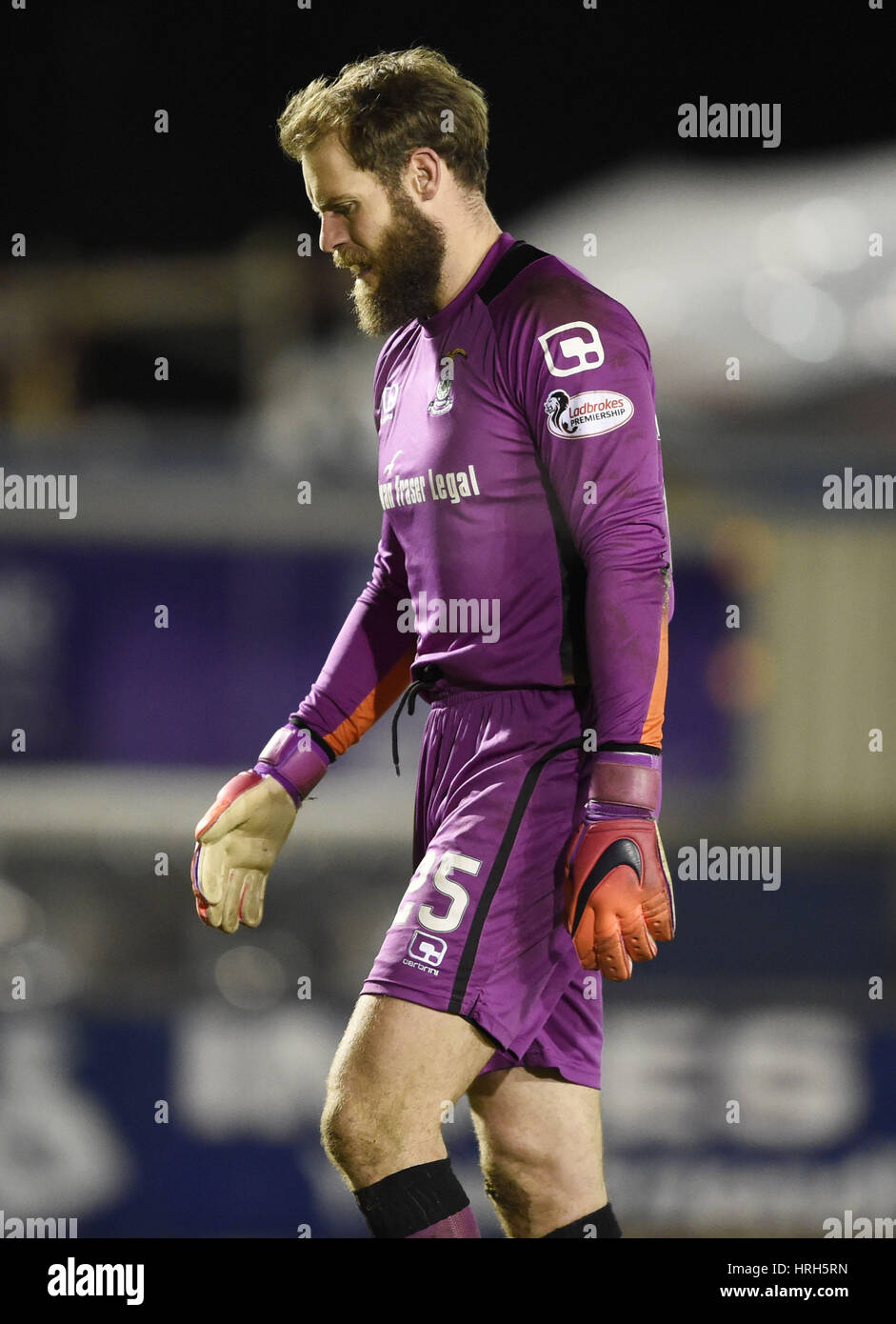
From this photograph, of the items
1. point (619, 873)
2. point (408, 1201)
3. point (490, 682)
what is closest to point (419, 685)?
point (490, 682)

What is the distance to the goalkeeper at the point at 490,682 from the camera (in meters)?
2.24

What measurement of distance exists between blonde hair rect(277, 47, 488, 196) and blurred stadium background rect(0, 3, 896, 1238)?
1509 mm

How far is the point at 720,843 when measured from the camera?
6.20m

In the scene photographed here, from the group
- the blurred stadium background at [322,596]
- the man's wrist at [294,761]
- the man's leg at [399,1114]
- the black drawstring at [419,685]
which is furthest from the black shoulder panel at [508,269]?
the blurred stadium background at [322,596]

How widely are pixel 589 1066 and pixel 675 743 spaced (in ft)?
12.0

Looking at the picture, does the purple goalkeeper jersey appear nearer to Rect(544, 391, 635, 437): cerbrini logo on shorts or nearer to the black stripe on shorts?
Rect(544, 391, 635, 437): cerbrini logo on shorts

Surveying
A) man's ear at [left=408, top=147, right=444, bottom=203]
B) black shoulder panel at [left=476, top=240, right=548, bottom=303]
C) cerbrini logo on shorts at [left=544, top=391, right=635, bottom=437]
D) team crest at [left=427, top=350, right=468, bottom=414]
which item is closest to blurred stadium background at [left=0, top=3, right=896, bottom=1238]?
man's ear at [left=408, top=147, right=444, bottom=203]

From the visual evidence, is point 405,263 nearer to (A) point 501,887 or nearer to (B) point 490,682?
(B) point 490,682

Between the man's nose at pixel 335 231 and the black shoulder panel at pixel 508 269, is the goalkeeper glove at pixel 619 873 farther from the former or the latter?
the man's nose at pixel 335 231

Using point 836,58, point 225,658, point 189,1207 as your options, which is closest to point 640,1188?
point 189,1207

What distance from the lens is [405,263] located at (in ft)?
8.21

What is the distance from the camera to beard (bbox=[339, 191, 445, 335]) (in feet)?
8.22

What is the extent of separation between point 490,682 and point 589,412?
0.45 meters

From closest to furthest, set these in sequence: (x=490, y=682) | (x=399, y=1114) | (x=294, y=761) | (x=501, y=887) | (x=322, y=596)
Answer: (x=399, y=1114)
(x=501, y=887)
(x=490, y=682)
(x=294, y=761)
(x=322, y=596)
